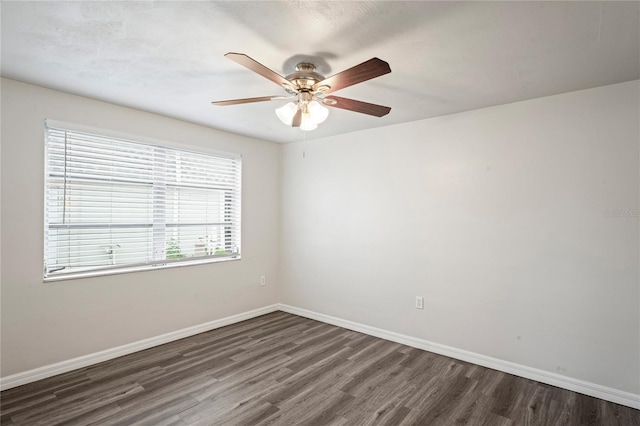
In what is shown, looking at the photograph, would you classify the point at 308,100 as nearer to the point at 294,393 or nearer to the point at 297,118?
the point at 297,118

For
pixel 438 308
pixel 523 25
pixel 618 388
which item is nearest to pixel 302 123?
pixel 523 25

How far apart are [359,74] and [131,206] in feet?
8.85

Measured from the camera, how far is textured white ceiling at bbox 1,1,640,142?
67.2 inches

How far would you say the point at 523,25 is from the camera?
5.96ft

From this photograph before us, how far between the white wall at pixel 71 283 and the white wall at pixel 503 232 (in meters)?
1.54

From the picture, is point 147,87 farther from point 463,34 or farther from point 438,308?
point 438,308

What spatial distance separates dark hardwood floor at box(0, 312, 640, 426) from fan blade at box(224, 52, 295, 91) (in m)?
2.22

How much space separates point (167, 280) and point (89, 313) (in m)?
0.75

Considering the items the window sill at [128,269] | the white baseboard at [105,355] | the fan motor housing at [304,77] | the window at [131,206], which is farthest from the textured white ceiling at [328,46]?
the white baseboard at [105,355]

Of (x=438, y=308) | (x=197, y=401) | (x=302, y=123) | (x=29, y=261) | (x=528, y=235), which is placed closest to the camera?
(x=302, y=123)

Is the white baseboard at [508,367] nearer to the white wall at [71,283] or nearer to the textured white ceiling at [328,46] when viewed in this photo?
the white wall at [71,283]

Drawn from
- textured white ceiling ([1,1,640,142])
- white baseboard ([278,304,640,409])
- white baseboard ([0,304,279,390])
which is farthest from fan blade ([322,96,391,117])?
white baseboard ([0,304,279,390])

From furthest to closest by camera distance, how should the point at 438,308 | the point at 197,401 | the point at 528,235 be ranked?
the point at 438,308 < the point at 528,235 < the point at 197,401

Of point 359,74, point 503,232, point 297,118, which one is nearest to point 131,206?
point 297,118
